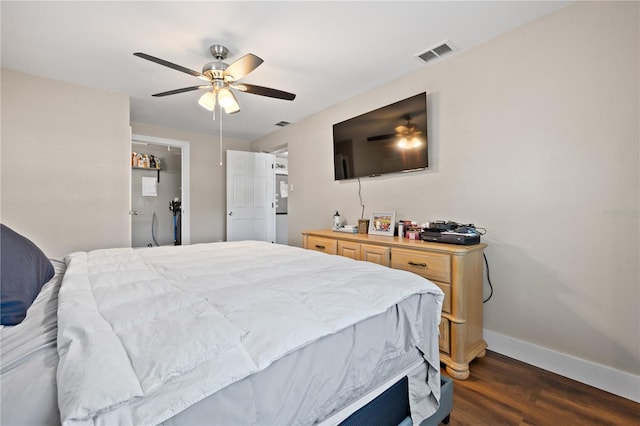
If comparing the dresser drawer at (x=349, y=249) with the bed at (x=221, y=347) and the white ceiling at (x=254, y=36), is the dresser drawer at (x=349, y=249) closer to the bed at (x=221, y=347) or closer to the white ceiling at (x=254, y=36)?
the bed at (x=221, y=347)

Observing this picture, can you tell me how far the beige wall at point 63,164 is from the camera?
2691mm

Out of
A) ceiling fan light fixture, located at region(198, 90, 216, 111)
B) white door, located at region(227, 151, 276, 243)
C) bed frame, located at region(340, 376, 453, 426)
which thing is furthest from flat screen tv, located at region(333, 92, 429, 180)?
white door, located at region(227, 151, 276, 243)

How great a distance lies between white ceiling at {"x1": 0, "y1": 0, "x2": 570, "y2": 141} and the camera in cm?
185

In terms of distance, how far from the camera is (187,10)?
186cm

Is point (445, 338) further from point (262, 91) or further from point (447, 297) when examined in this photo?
point (262, 91)

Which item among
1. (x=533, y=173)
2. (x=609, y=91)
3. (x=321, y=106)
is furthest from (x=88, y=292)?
(x=321, y=106)

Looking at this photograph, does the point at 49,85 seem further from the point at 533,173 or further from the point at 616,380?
the point at 616,380

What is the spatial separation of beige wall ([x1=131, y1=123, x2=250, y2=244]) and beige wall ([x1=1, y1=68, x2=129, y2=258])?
56.5 inches

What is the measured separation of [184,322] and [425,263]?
5.47 feet

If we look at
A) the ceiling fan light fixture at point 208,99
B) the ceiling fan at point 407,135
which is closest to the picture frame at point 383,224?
the ceiling fan at point 407,135

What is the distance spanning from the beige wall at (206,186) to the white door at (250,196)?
436mm

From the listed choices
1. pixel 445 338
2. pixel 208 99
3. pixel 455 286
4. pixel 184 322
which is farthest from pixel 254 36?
pixel 445 338

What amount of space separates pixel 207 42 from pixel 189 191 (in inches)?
119

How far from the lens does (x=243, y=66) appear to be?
6.69 ft
